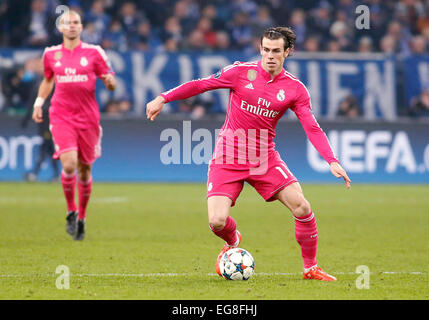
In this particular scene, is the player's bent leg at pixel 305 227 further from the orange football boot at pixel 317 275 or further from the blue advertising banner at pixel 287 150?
the blue advertising banner at pixel 287 150

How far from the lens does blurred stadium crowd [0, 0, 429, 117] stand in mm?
18625

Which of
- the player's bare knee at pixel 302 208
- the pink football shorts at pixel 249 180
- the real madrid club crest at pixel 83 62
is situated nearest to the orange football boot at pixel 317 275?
the player's bare knee at pixel 302 208

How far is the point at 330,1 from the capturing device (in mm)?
21406

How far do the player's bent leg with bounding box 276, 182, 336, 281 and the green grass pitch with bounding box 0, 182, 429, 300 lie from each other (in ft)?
0.61

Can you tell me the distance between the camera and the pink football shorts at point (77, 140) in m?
9.73

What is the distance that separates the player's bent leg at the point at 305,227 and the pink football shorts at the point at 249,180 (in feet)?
0.25

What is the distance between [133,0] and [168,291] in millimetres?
14776

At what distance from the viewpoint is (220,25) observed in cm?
2023

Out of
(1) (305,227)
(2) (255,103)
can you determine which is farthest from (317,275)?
(2) (255,103)

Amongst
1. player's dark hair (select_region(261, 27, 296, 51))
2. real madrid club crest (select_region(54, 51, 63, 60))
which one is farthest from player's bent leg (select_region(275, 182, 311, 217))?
real madrid club crest (select_region(54, 51, 63, 60))

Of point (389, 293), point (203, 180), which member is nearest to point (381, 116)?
point (203, 180)

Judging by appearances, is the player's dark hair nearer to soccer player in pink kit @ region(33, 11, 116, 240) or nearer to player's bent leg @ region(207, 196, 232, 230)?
player's bent leg @ region(207, 196, 232, 230)

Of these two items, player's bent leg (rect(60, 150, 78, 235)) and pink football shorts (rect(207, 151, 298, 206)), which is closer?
pink football shorts (rect(207, 151, 298, 206))

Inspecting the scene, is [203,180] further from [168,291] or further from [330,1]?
[168,291]
